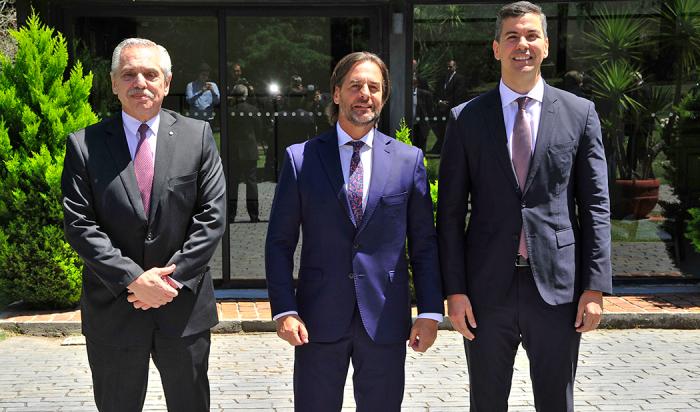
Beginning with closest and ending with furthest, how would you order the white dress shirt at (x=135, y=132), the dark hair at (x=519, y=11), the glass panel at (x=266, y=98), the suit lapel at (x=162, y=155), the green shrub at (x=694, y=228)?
the dark hair at (x=519, y=11), the suit lapel at (x=162, y=155), the white dress shirt at (x=135, y=132), the green shrub at (x=694, y=228), the glass panel at (x=266, y=98)

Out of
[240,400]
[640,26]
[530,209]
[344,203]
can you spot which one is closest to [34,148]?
[240,400]

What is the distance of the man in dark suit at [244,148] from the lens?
8.23m

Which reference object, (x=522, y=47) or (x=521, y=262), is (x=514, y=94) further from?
(x=521, y=262)

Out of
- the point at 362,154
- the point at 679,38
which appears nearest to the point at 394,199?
the point at 362,154

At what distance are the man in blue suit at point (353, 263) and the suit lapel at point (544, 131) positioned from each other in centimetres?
47

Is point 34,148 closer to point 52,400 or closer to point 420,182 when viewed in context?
point 52,400

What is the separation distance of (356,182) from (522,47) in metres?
0.88

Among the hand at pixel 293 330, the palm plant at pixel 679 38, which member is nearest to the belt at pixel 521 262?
the hand at pixel 293 330

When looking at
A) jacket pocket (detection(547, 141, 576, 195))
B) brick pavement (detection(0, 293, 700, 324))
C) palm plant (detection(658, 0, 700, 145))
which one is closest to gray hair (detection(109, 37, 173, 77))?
jacket pocket (detection(547, 141, 576, 195))

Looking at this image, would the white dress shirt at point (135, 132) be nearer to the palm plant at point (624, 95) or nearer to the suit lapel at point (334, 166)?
the suit lapel at point (334, 166)

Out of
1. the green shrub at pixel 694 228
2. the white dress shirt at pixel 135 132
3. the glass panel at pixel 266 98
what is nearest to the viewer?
the white dress shirt at pixel 135 132

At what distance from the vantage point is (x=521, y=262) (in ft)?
12.2

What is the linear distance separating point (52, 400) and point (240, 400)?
1.19 metres

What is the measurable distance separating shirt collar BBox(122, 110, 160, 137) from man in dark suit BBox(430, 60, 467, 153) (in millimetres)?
4673
